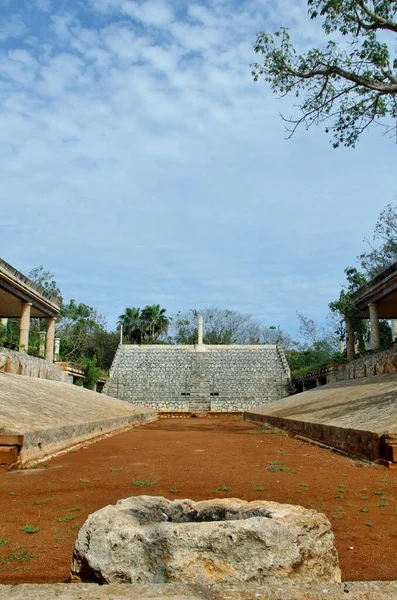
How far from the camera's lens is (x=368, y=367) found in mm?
19453

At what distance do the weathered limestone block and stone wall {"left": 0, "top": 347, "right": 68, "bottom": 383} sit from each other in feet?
51.5

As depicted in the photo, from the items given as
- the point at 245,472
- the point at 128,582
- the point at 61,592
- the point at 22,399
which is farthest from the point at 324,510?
the point at 22,399

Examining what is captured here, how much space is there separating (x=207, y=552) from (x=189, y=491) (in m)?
3.07

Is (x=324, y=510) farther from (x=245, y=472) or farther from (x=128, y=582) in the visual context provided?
(x=128, y=582)

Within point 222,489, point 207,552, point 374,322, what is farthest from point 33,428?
point 374,322

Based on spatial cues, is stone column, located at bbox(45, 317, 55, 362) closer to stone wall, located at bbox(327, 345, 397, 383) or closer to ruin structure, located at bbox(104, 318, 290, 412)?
ruin structure, located at bbox(104, 318, 290, 412)

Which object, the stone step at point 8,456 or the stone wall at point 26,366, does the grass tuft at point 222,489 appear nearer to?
the stone step at point 8,456

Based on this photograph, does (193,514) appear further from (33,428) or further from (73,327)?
(73,327)

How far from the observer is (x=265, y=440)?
11.6 m

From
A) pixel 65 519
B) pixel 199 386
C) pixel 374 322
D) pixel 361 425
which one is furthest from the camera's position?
pixel 199 386

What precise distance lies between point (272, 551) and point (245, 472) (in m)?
4.49

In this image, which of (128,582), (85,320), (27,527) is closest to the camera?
(128,582)

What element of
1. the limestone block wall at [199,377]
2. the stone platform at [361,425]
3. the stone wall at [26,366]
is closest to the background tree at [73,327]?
the limestone block wall at [199,377]

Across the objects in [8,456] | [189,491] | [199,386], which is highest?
[199,386]
